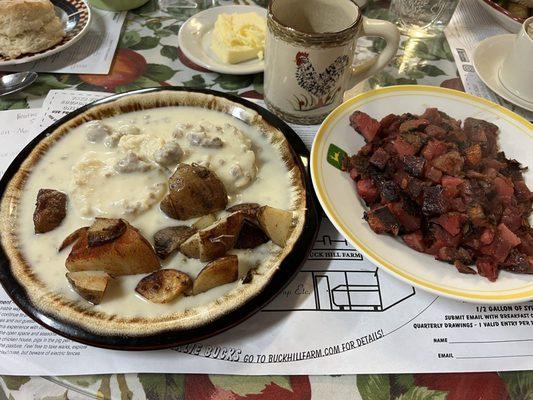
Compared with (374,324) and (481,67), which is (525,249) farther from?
(481,67)

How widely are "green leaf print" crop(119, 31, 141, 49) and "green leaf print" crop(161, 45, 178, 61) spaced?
0.37 feet

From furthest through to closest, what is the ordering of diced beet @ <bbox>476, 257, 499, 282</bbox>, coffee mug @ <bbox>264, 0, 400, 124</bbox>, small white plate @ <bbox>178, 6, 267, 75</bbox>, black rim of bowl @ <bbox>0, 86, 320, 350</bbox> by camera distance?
small white plate @ <bbox>178, 6, 267, 75</bbox>
coffee mug @ <bbox>264, 0, 400, 124</bbox>
diced beet @ <bbox>476, 257, 499, 282</bbox>
black rim of bowl @ <bbox>0, 86, 320, 350</bbox>

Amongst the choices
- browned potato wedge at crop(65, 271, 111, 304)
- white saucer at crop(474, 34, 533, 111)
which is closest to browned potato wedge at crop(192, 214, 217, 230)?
browned potato wedge at crop(65, 271, 111, 304)

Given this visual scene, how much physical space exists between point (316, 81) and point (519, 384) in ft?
2.83

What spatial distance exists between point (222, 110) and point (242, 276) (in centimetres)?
55

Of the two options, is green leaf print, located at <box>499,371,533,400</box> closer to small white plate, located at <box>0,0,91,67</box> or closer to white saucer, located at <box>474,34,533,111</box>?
white saucer, located at <box>474,34,533,111</box>

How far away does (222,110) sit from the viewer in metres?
1.23

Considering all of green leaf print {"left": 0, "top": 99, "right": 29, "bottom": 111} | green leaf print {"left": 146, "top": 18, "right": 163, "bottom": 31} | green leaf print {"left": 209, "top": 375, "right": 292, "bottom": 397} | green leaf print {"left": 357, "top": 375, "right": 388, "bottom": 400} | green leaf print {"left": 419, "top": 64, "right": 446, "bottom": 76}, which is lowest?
green leaf print {"left": 209, "top": 375, "right": 292, "bottom": 397}

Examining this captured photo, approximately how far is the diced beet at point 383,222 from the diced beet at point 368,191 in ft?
0.20

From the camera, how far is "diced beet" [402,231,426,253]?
0.92 meters

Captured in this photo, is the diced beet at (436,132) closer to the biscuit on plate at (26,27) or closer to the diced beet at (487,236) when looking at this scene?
the diced beet at (487,236)

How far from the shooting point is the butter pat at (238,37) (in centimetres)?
144

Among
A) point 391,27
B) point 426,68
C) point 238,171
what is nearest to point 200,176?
point 238,171

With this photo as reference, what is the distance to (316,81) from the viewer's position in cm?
117
